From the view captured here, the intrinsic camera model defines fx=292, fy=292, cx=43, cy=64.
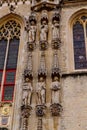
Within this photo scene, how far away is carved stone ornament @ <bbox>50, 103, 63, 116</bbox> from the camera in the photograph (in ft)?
37.1

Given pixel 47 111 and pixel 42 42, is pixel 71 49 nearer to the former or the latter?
pixel 42 42

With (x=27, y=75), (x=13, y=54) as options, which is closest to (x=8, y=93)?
(x=27, y=75)

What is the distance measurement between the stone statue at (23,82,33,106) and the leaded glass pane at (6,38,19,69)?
180cm

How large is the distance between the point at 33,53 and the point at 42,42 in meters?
0.66

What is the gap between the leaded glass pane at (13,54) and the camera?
1371cm

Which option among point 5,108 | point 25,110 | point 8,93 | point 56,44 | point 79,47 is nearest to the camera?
point 25,110

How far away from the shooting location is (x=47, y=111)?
1148cm

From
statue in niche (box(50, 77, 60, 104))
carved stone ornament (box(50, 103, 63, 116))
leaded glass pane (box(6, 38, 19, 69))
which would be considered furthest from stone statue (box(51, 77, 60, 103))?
leaded glass pane (box(6, 38, 19, 69))

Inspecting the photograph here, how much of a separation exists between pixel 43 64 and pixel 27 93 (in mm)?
1625

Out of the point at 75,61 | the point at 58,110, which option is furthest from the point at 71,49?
the point at 58,110

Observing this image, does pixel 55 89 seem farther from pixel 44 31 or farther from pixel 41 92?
pixel 44 31

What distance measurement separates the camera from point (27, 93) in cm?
1189

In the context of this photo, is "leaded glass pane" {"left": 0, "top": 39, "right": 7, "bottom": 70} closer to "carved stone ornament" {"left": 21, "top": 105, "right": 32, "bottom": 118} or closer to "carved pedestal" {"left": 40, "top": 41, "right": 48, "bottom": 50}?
"carved pedestal" {"left": 40, "top": 41, "right": 48, "bottom": 50}

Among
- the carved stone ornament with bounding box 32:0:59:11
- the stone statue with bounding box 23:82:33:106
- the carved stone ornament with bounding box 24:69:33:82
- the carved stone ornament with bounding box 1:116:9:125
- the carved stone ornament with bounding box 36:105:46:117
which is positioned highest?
the carved stone ornament with bounding box 32:0:59:11
